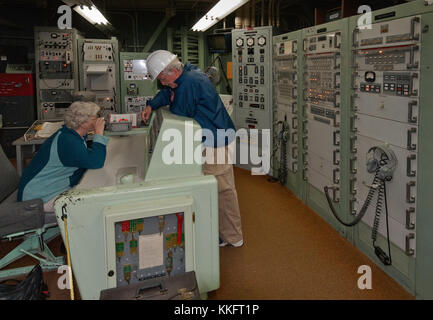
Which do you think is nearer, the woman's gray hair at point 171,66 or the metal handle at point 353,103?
the woman's gray hair at point 171,66

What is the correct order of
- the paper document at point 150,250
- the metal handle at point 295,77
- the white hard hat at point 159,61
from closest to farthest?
1. the paper document at point 150,250
2. the white hard hat at point 159,61
3. the metal handle at point 295,77

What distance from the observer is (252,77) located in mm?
5363

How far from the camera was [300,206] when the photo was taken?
4.28m

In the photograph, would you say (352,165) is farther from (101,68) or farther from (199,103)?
(101,68)

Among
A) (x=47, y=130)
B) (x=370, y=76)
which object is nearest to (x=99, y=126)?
(x=47, y=130)

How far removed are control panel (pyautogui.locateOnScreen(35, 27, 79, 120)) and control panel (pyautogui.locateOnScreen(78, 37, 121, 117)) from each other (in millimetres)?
172

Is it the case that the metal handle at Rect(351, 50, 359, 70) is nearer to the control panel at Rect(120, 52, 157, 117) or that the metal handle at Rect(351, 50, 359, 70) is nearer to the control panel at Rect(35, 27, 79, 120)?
the control panel at Rect(120, 52, 157, 117)

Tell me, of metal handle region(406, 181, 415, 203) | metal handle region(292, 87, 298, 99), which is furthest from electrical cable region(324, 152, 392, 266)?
metal handle region(292, 87, 298, 99)

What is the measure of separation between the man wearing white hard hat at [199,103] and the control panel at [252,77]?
2238 millimetres

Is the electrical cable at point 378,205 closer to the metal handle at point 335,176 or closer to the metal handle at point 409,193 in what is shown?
the metal handle at point 409,193

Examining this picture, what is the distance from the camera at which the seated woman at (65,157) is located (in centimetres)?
248

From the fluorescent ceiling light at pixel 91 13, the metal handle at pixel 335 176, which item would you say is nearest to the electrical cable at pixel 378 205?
the metal handle at pixel 335 176

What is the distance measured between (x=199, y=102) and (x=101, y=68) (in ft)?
13.4

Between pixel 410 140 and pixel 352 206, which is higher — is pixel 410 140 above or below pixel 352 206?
above
